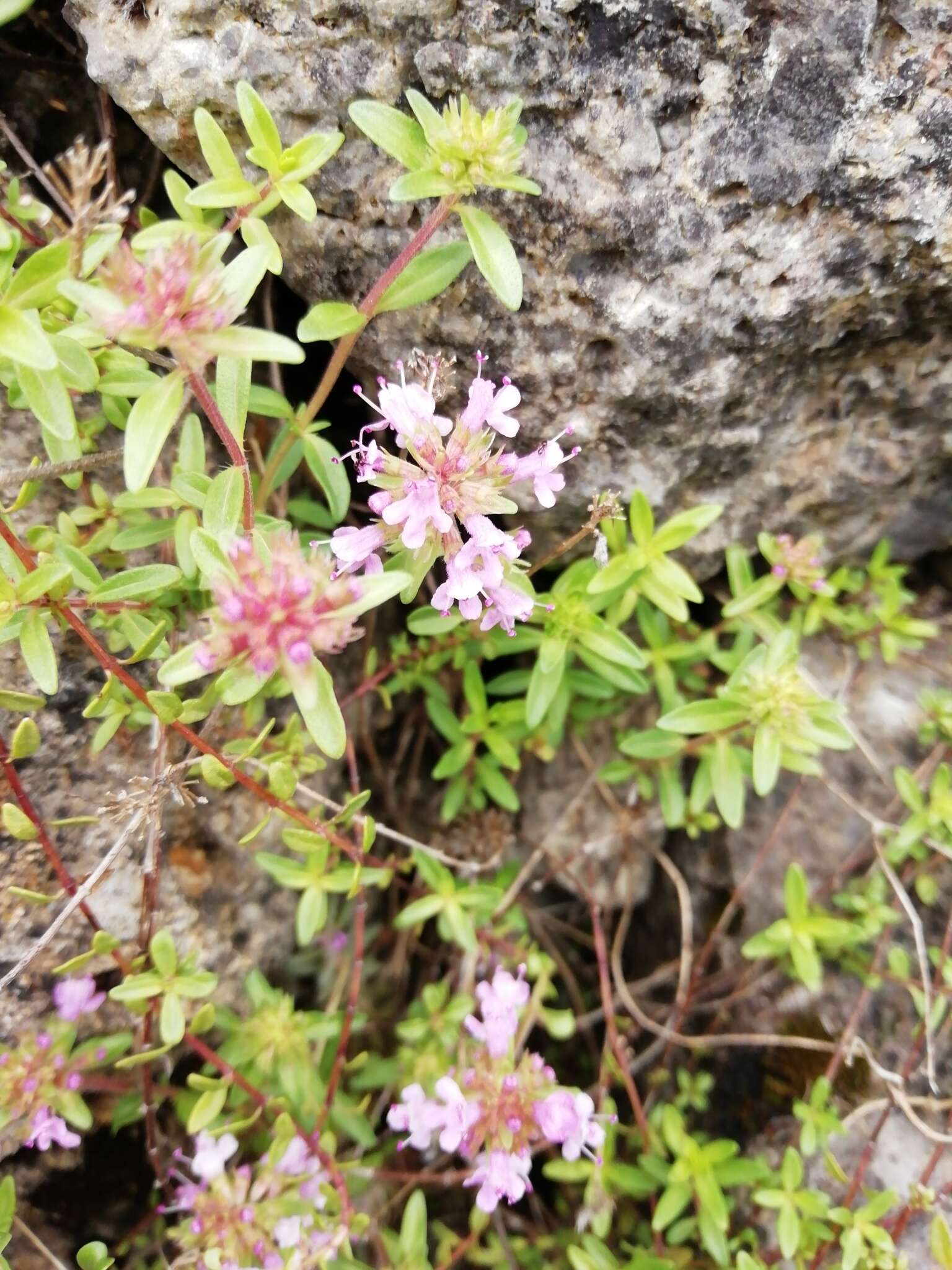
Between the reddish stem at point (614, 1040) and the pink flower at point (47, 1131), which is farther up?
the pink flower at point (47, 1131)

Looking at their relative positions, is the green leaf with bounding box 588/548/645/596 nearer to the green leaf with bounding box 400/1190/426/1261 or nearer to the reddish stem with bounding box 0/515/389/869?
the reddish stem with bounding box 0/515/389/869

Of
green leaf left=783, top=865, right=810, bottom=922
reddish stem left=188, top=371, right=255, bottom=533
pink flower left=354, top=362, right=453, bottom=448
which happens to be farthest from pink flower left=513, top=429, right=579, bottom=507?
green leaf left=783, top=865, right=810, bottom=922

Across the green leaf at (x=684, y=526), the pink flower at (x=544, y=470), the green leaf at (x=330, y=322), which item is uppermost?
the green leaf at (x=330, y=322)

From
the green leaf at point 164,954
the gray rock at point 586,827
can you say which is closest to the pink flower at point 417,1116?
the green leaf at point 164,954

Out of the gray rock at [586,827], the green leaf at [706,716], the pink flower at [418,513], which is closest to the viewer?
the pink flower at [418,513]

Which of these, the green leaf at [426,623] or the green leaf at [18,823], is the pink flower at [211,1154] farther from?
the green leaf at [426,623]

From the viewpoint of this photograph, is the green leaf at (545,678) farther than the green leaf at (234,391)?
Yes

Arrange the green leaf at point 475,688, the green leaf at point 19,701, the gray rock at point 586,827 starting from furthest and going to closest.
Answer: the gray rock at point 586,827
the green leaf at point 475,688
the green leaf at point 19,701
